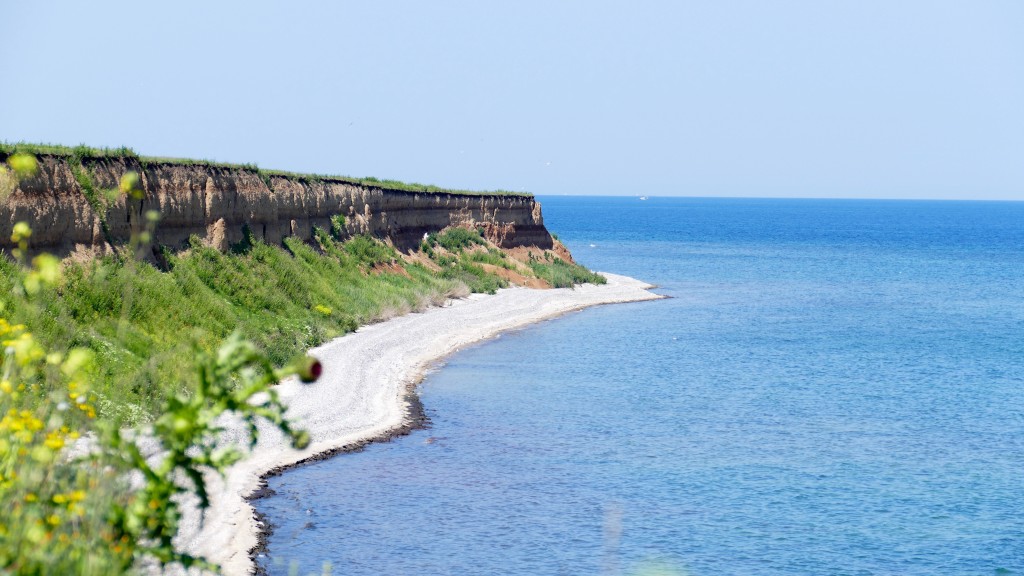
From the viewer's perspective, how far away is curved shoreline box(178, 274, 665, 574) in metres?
17.7

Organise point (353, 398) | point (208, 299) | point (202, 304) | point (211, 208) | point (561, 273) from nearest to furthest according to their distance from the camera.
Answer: point (353, 398), point (202, 304), point (208, 299), point (211, 208), point (561, 273)

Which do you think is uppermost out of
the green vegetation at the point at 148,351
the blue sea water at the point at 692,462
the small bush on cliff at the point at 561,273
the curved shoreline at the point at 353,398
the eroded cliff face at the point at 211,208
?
the eroded cliff face at the point at 211,208

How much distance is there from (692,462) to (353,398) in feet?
30.6

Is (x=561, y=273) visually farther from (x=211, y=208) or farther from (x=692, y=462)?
(x=692, y=462)

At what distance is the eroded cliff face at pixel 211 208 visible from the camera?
2723cm

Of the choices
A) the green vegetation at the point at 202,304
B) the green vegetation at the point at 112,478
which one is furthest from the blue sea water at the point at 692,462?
the green vegetation at the point at 202,304

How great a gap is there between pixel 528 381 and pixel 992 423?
13.4m

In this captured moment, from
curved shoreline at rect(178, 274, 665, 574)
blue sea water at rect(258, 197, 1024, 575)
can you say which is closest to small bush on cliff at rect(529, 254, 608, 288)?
curved shoreline at rect(178, 274, 665, 574)

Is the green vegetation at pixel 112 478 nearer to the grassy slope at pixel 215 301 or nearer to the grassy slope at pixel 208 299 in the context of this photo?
the grassy slope at pixel 208 299

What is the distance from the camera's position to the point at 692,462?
25.2 m

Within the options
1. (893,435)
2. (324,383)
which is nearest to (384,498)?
(324,383)

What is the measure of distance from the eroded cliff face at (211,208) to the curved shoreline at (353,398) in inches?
209

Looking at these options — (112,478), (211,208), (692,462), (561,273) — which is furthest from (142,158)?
(561,273)

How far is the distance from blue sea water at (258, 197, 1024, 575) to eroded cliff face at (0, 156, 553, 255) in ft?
24.2
